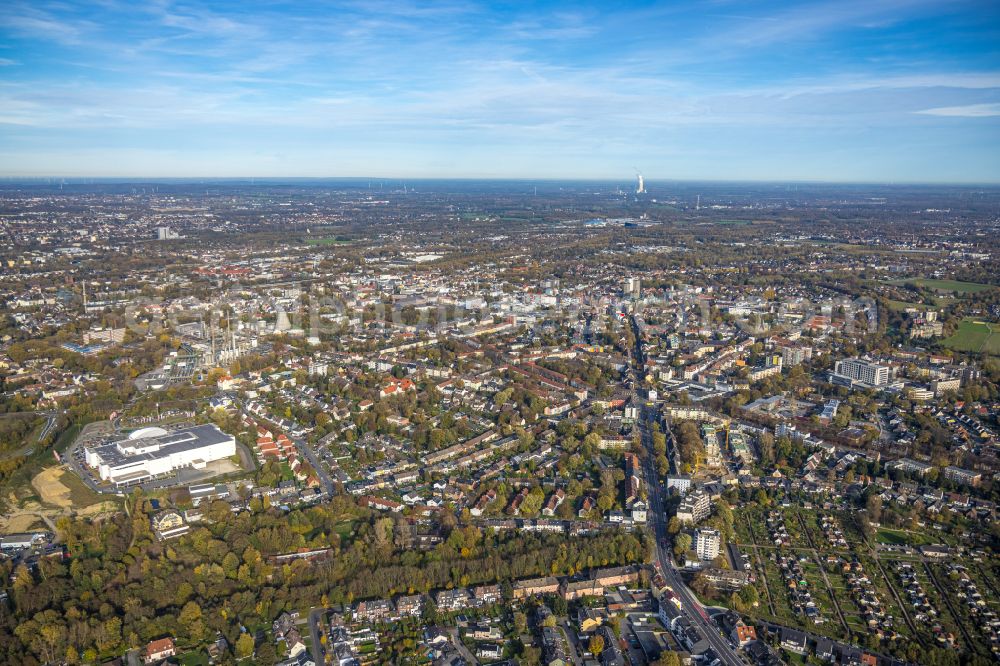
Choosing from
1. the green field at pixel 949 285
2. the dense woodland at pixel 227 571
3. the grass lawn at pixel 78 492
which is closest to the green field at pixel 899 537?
the dense woodland at pixel 227 571

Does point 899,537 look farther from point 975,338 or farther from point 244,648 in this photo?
point 975,338

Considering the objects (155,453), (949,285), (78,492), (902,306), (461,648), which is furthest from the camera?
(949,285)

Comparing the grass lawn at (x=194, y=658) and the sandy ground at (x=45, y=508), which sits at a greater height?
the sandy ground at (x=45, y=508)

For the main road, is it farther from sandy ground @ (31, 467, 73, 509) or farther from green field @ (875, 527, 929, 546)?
sandy ground @ (31, 467, 73, 509)

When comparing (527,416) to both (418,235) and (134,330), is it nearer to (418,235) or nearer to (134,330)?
(134,330)

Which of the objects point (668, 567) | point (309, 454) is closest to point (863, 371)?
point (668, 567)

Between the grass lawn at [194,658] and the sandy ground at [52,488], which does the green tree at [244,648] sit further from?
the sandy ground at [52,488]

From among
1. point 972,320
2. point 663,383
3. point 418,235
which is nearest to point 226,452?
point 663,383
